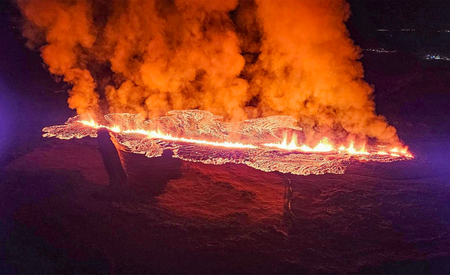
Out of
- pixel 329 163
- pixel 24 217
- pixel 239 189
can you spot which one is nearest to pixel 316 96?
pixel 329 163

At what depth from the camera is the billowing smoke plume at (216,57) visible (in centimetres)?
770

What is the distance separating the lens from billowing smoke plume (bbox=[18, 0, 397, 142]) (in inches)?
303

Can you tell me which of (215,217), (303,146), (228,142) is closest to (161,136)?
(228,142)

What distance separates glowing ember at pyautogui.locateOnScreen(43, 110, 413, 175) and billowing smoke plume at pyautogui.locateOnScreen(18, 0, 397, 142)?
20.9 inches

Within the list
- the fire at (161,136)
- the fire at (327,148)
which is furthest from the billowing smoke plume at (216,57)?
the fire at (161,136)

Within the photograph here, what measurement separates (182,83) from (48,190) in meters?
5.45

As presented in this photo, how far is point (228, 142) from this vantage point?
8367mm

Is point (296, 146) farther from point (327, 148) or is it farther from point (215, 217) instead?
point (215, 217)

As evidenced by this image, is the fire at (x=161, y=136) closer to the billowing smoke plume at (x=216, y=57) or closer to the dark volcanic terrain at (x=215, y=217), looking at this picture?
the billowing smoke plume at (x=216, y=57)

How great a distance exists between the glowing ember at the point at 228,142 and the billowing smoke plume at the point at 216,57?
0.53 meters

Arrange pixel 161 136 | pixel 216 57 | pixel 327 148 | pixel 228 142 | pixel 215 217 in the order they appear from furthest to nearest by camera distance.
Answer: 1. pixel 161 136
2. pixel 216 57
3. pixel 228 142
4. pixel 327 148
5. pixel 215 217

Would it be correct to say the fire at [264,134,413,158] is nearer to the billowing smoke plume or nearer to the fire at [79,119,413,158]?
the fire at [79,119,413,158]

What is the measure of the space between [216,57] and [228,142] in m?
2.82

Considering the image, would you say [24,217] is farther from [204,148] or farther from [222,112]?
[222,112]
